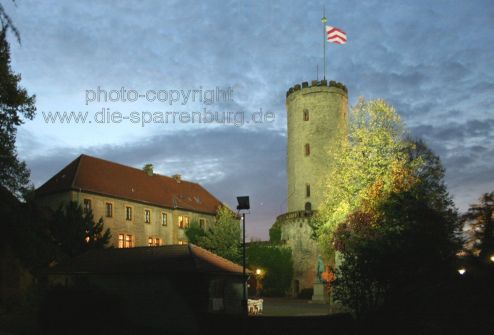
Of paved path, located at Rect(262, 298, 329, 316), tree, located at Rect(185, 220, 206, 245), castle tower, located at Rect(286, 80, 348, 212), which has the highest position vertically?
castle tower, located at Rect(286, 80, 348, 212)

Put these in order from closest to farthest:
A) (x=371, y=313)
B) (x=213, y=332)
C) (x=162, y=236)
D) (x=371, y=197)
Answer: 1. (x=371, y=313)
2. (x=213, y=332)
3. (x=371, y=197)
4. (x=162, y=236)

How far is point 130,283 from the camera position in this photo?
25.2 meters

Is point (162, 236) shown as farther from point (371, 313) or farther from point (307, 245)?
point (371, 313)

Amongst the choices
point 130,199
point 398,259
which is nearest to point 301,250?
point 130,199

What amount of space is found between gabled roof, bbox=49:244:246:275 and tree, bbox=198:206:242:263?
17517 millimetres

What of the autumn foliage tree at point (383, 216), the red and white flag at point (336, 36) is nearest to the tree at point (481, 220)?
the autumn foliage tree at point (383, 216)

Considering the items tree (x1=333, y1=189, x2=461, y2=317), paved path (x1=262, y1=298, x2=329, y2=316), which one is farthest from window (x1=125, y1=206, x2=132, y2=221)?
tree (x1=333, y1=189, x2=461, y2=317)

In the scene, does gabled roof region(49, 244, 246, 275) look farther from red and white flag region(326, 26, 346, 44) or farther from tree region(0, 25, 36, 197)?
red and white flag region(326, 26, 346, 44)

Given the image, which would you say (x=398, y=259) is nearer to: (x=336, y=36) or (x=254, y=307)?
(x=254, y=307)

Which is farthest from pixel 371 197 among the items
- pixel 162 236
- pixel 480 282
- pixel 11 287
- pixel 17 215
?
pixel 162 236

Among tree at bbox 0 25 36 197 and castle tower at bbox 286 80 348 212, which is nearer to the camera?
tree at bbox 0 25 36 197

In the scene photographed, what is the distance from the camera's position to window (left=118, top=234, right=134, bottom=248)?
4575 centimetres

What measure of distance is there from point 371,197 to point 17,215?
18.0m

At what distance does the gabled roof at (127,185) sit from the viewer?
44062 millimetres
